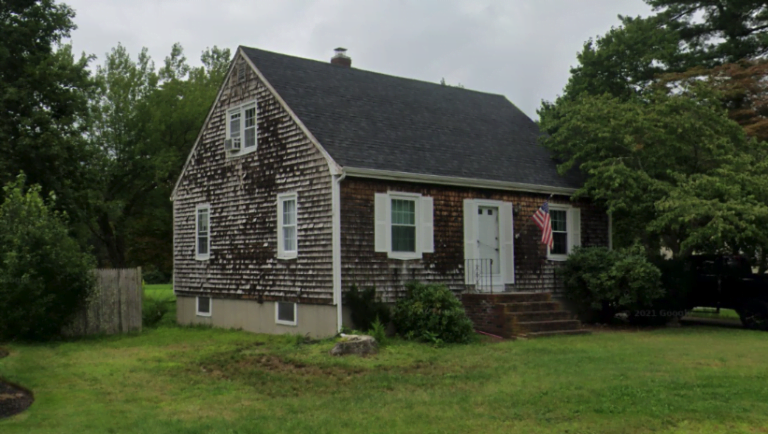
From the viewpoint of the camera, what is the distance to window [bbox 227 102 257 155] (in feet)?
60.2

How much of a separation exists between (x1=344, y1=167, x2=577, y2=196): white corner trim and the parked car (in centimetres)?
406

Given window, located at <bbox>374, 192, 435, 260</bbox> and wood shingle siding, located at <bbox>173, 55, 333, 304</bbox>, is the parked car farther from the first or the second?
wood shingle siding, located at <bbox>173, 55, 333, 304</bbox>

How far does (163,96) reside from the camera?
35219 millimetres

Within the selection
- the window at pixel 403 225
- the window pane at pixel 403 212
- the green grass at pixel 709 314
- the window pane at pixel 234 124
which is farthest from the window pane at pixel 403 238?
the green grass at pixel 709 314

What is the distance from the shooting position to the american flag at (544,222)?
57.8ft

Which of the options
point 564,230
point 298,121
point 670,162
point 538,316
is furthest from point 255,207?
point 670,162

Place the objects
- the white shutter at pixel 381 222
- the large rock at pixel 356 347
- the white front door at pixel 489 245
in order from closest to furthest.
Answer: the large rock at pixel 356 347 < the white shutter at pixel 381 222 < the white front door at pixel 489 245

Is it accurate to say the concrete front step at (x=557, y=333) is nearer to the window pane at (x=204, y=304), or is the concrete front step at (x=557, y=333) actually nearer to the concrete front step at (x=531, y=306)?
the concrete front step at (x=531, y=306)

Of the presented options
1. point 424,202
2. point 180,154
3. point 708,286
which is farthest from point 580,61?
point 180,154

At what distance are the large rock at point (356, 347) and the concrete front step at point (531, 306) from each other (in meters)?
4.14

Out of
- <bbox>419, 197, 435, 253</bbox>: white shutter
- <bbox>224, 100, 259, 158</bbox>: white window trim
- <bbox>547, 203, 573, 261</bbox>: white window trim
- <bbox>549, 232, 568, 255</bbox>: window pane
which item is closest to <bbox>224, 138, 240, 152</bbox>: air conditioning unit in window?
<bbox>224, 100, 259, 158</bbox>: white window trim

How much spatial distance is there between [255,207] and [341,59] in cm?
608

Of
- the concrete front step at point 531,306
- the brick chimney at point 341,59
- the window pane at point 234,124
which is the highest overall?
the brick chimney at point 341,59

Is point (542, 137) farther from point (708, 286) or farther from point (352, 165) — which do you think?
point (352, 165)
